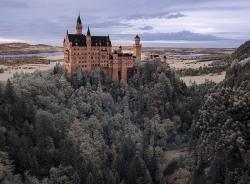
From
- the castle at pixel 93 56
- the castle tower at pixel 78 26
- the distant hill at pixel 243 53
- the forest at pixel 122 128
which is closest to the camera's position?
the forest at pixel 122 128

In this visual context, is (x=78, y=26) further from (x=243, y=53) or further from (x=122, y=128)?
(x=243, y=53)

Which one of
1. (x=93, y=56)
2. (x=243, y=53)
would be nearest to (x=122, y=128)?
(x=93, y=56)

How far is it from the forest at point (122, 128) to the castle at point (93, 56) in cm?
349

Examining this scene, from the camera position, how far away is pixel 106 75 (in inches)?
3674

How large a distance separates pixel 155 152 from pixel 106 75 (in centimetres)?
3787

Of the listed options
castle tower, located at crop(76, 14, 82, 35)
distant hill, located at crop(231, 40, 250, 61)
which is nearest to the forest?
distant hill, located at crop(231, 40, 250, 61)

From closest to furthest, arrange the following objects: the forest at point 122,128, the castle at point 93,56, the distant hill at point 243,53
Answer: the forest at point 122,128 < the distant hill at point 243,53 < the castle at point 93,56

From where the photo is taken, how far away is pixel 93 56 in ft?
301

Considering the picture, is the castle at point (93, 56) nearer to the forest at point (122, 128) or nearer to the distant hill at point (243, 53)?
the forest at point (122, 128)

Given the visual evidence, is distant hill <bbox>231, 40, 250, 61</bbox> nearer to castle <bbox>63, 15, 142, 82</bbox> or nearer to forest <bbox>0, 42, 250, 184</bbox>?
forest <bbox>0, 42, 250, 184</bbox>

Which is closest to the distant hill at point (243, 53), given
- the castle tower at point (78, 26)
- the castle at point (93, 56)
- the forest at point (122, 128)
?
the forest at point (122, 128)

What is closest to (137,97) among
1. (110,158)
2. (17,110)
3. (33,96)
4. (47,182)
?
(110,158)

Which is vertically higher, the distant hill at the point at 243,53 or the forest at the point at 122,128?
the distant hill at the point at 243,53

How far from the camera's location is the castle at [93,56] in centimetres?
8838
